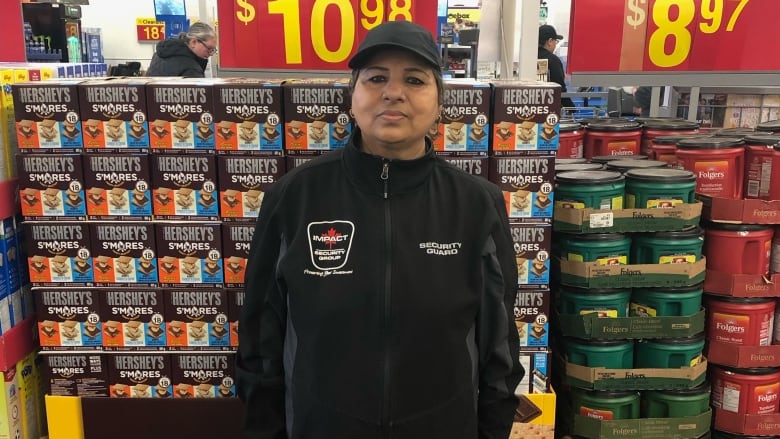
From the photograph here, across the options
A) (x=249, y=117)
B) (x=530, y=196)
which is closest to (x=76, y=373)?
(x=249, y=117)

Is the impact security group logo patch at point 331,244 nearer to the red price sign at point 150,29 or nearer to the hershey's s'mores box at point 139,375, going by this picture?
the hershey's s'mores box at point 139,375

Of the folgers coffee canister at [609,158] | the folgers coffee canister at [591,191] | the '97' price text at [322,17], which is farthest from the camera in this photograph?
the '97' price text at [322,17]

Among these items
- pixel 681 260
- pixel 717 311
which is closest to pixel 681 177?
pixel 681 260

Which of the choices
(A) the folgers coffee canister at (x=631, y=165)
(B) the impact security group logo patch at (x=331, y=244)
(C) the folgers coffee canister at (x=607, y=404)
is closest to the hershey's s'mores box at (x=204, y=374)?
(B) the impact security group logo patch at (x=331, y=244)

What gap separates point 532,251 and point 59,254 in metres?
1.77

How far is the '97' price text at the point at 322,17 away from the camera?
12.0ft

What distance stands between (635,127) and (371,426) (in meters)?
2.55

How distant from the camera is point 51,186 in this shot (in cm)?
257

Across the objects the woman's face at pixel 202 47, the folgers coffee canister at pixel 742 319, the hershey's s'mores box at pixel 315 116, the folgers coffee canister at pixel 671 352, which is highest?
the woman's face at pixel 202 47

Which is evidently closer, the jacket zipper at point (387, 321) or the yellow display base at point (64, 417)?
the jacket zipper at point (387, 321)

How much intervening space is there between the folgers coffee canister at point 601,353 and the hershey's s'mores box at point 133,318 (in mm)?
1703

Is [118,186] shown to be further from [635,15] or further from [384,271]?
[635,15]

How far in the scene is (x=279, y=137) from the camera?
2.52 meters

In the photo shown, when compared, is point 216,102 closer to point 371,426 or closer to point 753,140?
point 371,426
